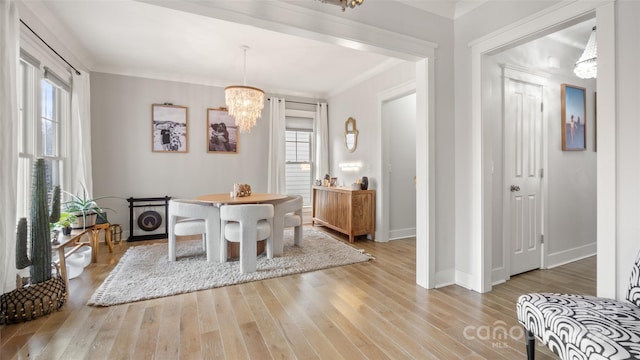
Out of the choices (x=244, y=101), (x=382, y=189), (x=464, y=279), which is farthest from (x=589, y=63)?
(x=244, y=101)

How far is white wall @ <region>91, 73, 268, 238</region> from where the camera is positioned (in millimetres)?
4500

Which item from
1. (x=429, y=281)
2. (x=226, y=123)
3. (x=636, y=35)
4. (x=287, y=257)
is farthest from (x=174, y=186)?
(x=636, y=35)

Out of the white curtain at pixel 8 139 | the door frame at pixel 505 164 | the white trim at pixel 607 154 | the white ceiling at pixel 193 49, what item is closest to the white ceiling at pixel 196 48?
the white ceiling at pixel 193 49

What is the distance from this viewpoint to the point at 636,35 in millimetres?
1616

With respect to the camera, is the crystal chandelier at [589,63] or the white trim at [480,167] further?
the crystal chandelier at [589,63]

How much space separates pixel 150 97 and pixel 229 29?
7.88ft

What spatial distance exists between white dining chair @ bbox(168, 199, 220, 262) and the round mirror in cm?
270

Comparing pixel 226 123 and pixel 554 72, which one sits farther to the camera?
pixel 226 123

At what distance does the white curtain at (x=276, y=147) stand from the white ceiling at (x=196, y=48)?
0.41 m

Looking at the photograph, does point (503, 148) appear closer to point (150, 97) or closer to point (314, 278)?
point (314, 278)

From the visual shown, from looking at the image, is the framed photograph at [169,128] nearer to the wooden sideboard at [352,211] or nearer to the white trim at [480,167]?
the wooden sideboard at [352,211]

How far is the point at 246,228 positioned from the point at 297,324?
4.27 ft

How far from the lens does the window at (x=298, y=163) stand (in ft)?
19.3

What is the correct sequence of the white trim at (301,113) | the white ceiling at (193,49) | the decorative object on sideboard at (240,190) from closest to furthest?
the white ceiling at (193,49), the decorative object on sideboard at (240,190), the white trim at (301,113)
